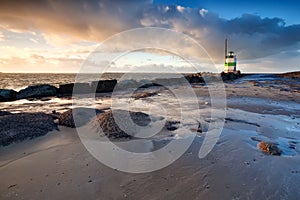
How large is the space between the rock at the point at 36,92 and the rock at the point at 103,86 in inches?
137

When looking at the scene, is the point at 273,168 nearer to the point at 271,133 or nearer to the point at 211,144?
the point at 211,144

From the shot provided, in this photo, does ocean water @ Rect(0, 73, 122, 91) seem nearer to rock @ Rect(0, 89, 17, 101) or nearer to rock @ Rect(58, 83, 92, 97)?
rock @ Rect(58, 83, 92, 97)

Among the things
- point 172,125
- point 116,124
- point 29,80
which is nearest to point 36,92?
point 116,124

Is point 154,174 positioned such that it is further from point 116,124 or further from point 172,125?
point 172,125

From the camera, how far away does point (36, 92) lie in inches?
598

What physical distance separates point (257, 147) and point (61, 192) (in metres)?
3.95

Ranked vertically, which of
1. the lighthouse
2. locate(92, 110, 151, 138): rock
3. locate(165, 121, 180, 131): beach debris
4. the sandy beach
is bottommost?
the sandy beach

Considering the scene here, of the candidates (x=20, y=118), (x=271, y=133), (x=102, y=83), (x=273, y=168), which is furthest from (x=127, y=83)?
(x=273, y=168)

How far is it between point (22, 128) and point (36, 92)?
11784 millimetres

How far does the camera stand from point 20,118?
5832 millimetres

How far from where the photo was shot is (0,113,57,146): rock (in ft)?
14.6

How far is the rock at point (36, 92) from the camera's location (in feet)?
47.5

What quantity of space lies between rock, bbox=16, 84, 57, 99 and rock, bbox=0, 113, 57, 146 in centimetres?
1035

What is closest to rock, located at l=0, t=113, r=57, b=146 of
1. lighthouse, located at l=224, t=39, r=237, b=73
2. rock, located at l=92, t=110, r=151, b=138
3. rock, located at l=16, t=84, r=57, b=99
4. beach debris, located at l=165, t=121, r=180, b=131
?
rock, located at l=92, t=110, r=151, b=138
